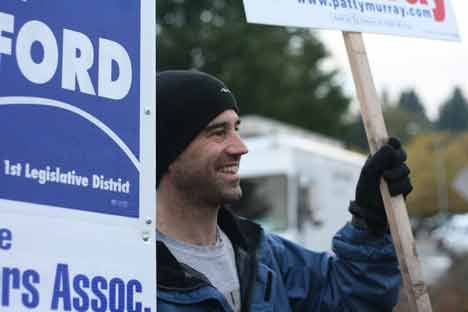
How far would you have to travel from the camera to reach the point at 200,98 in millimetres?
3199

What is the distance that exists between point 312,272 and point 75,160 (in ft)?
4.29

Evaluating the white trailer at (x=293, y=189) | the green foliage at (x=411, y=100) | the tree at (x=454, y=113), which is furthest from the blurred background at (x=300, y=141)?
the green foliage at (x=411, y=100)

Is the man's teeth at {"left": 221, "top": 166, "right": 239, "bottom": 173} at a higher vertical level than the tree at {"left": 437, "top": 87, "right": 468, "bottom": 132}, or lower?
lower

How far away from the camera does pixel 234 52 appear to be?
98.7ft

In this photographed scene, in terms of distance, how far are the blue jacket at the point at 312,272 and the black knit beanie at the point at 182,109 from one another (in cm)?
34

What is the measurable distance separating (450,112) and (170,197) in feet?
395

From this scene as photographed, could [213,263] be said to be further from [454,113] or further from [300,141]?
[454,113]

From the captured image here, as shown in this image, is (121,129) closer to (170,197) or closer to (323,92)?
(170,197)

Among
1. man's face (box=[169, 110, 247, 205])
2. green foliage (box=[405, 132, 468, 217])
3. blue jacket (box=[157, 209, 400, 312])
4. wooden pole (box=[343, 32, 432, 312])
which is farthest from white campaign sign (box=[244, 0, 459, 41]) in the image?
green foliage (box=[405, 132, 468, 217])

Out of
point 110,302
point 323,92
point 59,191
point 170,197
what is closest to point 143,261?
point 110,302

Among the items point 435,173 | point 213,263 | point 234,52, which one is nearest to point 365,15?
point 213,263

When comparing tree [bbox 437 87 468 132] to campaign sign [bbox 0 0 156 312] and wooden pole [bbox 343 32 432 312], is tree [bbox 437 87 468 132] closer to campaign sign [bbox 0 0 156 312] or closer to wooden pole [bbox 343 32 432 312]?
wooden pole [bbox 343 32 432 312]

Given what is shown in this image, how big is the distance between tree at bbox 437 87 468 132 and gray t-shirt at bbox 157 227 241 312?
11304 centimetres

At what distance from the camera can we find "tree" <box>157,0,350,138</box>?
98.4 ft
